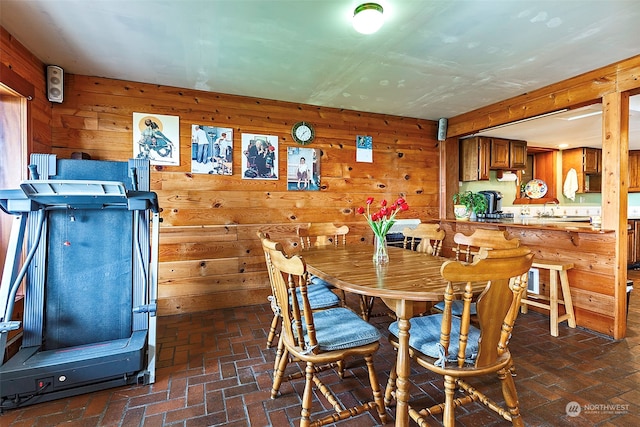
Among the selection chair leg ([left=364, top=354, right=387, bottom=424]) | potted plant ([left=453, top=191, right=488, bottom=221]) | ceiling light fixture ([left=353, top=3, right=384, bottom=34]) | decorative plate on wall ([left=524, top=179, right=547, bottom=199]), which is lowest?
chair leg ([left=364, top=354, right=387, bottom=424])

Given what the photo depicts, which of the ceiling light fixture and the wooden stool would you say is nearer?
the ceiling light fixture

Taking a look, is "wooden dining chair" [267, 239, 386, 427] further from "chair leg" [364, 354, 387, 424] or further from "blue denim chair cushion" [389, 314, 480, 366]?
"blue denim chair cushion" [389, 314, 480, 366]

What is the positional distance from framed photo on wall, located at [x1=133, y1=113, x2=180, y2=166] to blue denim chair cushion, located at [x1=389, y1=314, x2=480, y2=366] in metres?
2.76

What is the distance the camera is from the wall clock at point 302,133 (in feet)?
12.1

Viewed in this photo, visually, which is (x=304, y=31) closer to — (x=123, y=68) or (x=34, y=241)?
(x=123, y=68)

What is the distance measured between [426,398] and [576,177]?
20.6 feet

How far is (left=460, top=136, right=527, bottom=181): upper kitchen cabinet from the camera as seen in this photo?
15.2ft

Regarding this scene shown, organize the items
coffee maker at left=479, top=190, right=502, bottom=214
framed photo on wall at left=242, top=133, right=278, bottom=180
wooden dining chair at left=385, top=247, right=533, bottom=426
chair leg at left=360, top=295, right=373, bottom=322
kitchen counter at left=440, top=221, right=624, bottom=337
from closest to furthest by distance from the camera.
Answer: wooden dining chair at left=385, top=247, right=533, bottom=426 < kitchen counter at left=440, top=221, right=624, bottom=337 < chair leg at left=360, top=295, right=373, bottom=322 < framed photo on wall at left=242, top=133, right=278, bottom=180 < coffee maker at left=479, top=190, right=502, bottom=214

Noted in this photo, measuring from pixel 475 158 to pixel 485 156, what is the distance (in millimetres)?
196

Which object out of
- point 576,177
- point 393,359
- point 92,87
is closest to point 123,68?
point 92,87

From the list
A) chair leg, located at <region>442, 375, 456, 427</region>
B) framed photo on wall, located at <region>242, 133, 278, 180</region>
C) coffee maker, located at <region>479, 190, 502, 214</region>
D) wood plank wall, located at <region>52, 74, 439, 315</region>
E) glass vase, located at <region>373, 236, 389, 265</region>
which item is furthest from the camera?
coffee maker, located at <region>479, 190, 502, 214</region>

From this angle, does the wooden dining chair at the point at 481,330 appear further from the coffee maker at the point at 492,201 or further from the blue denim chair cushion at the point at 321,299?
the coffee maker at the point at 492,201

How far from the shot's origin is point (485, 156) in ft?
15.4

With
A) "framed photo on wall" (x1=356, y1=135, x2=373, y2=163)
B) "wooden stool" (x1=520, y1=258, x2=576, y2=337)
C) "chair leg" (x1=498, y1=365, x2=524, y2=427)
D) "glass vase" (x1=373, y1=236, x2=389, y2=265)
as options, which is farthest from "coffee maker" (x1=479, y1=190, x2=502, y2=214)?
"chair leg" (x1=498, y1=365, x2=524, y2=427)
